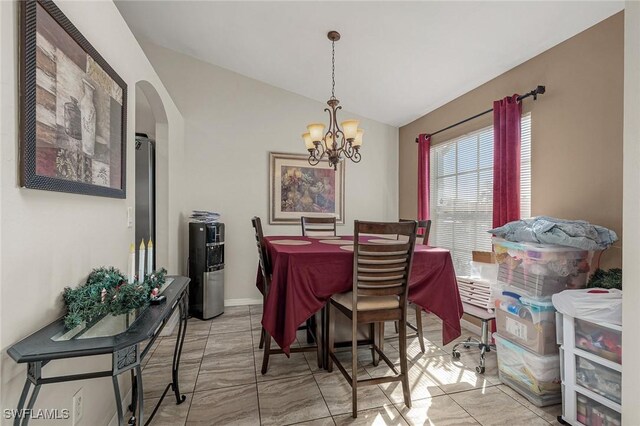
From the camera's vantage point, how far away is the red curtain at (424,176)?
395 centimetres

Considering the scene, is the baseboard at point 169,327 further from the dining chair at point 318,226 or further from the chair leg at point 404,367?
the chair leg at point 404,367

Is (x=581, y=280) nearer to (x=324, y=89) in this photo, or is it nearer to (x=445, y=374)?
(x=445, y=374)

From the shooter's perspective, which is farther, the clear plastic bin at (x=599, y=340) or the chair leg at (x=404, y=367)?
the chair leg at (x=404, y=367)

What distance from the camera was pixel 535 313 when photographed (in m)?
1.98

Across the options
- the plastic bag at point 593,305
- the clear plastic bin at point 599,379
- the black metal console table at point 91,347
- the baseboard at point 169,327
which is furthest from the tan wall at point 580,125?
the baseboard at point 169,327

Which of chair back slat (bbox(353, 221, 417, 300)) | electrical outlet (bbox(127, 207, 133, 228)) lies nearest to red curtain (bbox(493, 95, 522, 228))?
chair back slat (bbox(353, 221, 417, 300))

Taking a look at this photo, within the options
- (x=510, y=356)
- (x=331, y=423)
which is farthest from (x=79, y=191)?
(x=510, y=356)

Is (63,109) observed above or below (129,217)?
above

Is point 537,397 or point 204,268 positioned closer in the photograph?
Result: point 537,397

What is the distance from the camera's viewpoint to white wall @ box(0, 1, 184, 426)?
95 cm

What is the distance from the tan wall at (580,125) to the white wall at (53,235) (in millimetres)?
3159

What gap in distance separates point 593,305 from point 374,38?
8.56 feet

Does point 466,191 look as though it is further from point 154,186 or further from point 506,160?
point 154,186

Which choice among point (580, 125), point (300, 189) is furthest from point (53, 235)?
point (580, 125)
